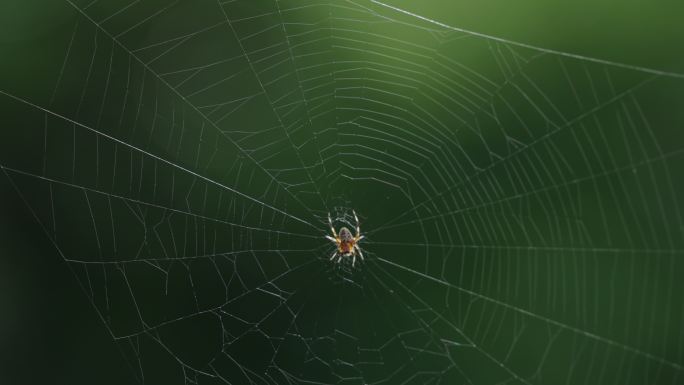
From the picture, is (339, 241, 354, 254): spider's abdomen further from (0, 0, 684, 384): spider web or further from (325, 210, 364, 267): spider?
(0, 0, 684, 384): spider web

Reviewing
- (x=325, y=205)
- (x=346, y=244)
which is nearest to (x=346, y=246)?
(x=346, y=244)

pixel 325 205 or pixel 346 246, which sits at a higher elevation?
pixel 325 205

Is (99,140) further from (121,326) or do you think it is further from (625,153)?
(625,153)

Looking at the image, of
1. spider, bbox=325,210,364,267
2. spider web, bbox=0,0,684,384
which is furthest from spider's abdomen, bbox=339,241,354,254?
spider web, bbox=0,0,684,384

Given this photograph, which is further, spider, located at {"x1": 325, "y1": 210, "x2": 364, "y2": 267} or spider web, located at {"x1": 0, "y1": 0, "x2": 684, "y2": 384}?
spider web, located at {"x1": 0, "y1": 0, "x2": 684, "y2": 384}

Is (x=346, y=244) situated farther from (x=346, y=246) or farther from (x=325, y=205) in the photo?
(x=325, y=205)

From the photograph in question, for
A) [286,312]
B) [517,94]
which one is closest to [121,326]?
[286,312]

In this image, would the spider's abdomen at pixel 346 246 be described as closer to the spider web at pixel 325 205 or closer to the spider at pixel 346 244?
the spider at pixel 346 244

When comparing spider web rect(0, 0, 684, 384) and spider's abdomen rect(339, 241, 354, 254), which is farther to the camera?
spider web rect(0, 0, 684, 384)

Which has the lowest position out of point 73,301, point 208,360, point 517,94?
point 208,360
